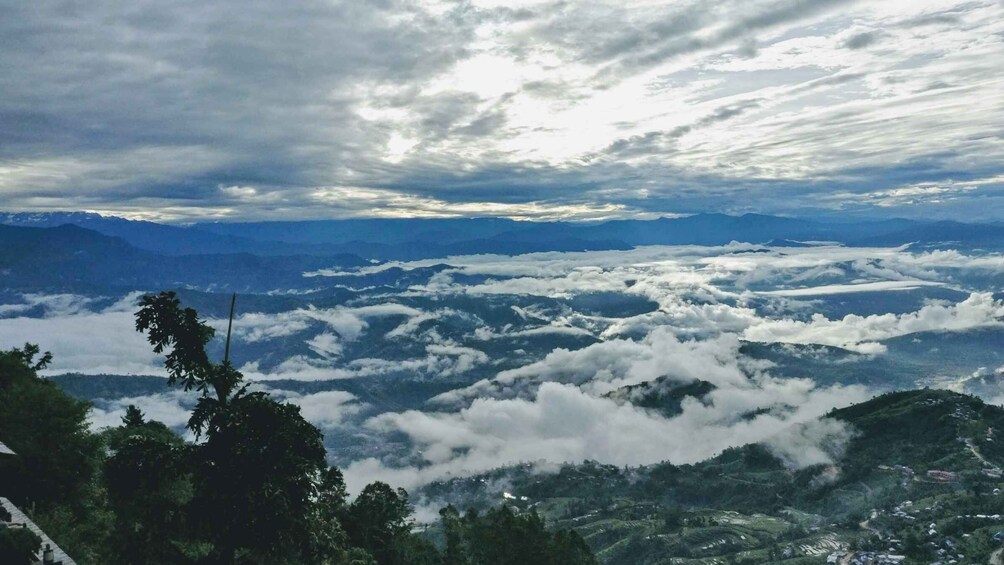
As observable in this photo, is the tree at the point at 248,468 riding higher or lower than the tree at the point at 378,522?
higher

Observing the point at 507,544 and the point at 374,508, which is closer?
the point at 374,508

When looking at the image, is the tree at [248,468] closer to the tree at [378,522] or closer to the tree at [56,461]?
the tree at [56,461]

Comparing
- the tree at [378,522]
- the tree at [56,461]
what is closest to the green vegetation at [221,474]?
the tree at [56,461]

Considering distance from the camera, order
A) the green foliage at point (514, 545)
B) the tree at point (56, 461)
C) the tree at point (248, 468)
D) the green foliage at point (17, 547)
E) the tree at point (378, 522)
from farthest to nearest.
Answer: the green foliage at point (514, 545), the tree at point (378, 522), the tree at point (56, 461), the tree at point (248, 468), the green foliage at point (17, 547)

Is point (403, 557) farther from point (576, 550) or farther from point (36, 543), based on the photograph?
point (36, 543)

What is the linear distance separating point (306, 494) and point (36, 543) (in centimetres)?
901

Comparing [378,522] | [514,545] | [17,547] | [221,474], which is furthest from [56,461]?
[514,545]

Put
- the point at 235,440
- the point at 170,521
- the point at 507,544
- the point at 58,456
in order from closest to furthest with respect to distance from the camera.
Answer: the point at 235,440, the point at 170,521, the point at 58,456, the point at 507,544

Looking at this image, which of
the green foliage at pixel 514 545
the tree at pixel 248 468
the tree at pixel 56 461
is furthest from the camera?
the green foliage at pixel 514 545

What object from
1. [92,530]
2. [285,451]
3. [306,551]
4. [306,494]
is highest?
[285,451]

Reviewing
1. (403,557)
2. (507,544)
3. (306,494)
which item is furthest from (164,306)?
(507,544)

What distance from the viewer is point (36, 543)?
72.4ft

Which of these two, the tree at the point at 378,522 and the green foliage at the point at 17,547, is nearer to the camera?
the green foliage at the point at 17,547

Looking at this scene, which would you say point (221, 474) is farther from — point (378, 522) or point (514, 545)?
point (514, 545)
